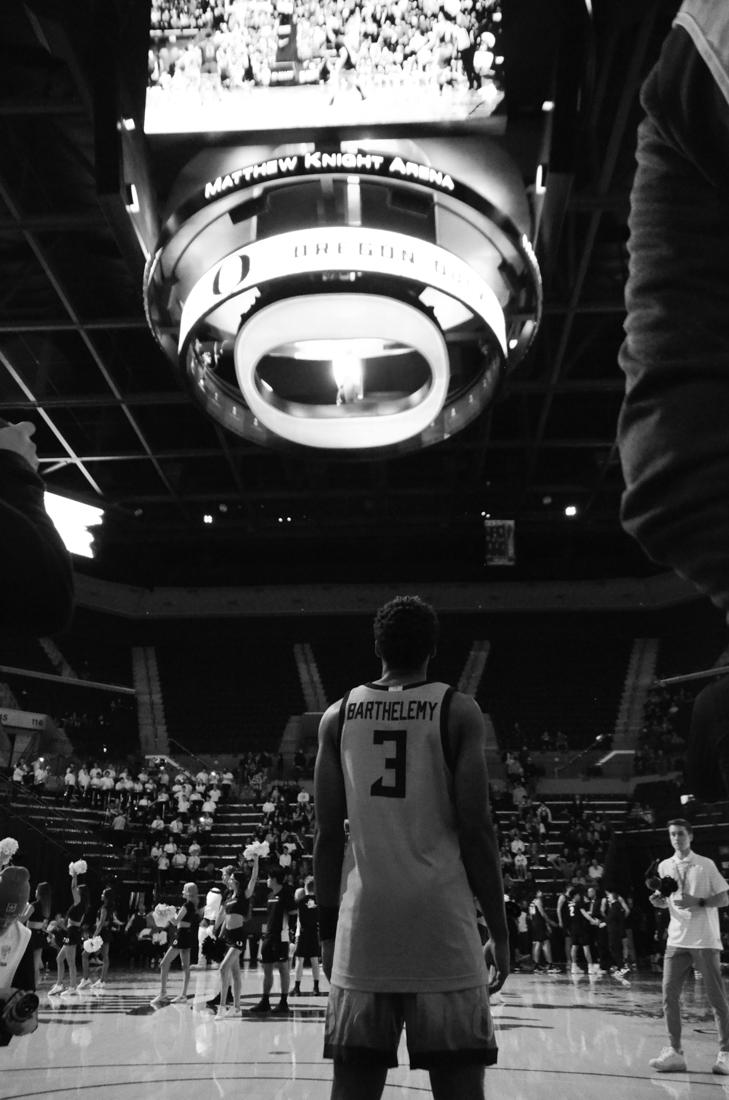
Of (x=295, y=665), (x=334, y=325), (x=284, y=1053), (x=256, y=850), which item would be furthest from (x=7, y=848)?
(x=295, y=665)

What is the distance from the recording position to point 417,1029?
237 cm

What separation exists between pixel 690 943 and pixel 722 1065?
77 cm

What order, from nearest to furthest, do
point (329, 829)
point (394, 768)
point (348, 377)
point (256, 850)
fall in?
point (394, 768) → point (329, 829) → point (348, 377) → point (256, 850)

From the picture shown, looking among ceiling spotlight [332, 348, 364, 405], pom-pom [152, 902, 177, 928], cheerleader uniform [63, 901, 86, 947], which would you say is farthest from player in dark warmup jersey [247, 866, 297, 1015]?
ceiling spotlight [332, 348, 364, 405]

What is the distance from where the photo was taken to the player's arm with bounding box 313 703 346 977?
2.71 meters

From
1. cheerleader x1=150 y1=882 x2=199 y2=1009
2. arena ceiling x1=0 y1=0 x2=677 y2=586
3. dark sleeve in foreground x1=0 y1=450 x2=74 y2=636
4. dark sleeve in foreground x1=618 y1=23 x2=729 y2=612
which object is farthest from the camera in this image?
cheerleader x1=150 y1=882 x2=199 y2=1009

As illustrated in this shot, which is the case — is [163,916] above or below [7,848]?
below

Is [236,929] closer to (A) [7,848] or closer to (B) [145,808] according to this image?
(A) [7,848]

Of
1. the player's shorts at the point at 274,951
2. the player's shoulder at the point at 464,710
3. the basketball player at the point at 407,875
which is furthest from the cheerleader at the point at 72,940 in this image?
the player's shoulder at the point at 464,710

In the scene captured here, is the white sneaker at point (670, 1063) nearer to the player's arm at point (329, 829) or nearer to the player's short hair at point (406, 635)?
the player's arm at point (329, 829)

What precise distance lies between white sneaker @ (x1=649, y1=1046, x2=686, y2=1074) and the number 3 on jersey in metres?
4.82

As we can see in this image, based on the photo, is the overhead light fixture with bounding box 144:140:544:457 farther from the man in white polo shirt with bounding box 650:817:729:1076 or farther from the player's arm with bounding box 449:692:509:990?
the player's arm with bounding box 449:692:509:990

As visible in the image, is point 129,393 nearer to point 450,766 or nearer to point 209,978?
point 209,978

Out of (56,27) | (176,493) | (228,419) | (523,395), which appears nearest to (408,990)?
(56,27)
